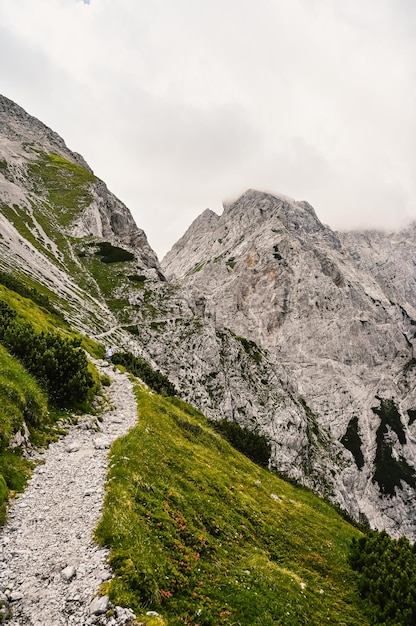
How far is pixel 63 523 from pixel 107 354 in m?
35.8

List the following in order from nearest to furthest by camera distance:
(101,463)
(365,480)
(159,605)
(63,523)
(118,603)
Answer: (118,603)
(159,605)
(63,523)
(101,463)
(365,480)

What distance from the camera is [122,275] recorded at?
447 feet

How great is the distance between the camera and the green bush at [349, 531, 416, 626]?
15094 millimetres

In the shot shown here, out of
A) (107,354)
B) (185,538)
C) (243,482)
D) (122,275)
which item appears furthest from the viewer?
(122,275)

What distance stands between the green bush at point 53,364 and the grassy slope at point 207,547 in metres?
5.31

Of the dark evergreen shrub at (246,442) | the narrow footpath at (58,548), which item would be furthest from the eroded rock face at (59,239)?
the narrow footpath at (58,548)

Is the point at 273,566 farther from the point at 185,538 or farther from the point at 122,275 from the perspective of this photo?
the point at 122,275

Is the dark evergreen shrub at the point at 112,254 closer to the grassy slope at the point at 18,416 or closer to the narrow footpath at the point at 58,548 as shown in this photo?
the grassy slope at the point at 18,416

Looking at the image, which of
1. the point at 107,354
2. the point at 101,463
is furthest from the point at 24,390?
the point at 107,354

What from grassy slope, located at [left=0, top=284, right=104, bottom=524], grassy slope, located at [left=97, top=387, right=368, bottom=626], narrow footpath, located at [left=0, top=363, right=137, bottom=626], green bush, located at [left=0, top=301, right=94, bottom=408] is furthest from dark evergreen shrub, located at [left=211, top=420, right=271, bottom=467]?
narrow footpath, located at [left=0, top=363, right=137, bottom=626]

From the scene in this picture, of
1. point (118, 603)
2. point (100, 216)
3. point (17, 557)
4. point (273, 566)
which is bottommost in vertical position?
point (17, 557)

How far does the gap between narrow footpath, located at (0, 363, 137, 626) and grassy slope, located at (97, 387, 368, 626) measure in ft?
1.99

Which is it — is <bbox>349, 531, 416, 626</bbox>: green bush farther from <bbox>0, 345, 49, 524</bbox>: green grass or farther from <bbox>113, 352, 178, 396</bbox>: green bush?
<bbox>113, 352, 178, 396</bbox>: green bush

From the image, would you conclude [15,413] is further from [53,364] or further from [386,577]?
[386,577]
